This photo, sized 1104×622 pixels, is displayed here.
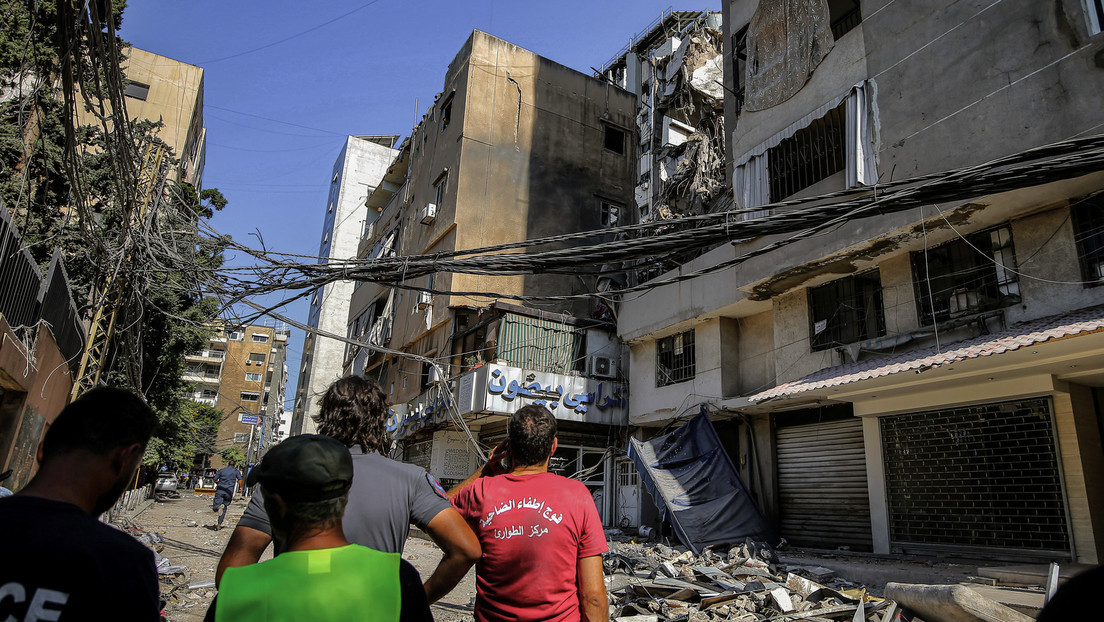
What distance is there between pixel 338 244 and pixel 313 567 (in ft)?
162

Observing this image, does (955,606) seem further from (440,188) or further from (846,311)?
(440,188)

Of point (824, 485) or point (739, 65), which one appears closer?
point (824, 485)

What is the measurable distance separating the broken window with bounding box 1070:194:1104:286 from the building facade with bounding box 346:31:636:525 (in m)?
11.3

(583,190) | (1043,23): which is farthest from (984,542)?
(583,190)

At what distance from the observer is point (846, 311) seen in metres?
11.9

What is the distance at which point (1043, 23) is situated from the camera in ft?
27.9

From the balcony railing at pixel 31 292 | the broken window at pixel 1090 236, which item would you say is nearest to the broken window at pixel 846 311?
the broken window at pixel 1090 236

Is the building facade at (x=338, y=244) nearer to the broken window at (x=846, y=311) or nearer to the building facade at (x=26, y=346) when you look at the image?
the building facade at (x=26, y=346)

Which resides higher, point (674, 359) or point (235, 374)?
point (235, 374)

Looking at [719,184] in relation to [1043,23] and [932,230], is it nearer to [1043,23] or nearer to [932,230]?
[932,230]

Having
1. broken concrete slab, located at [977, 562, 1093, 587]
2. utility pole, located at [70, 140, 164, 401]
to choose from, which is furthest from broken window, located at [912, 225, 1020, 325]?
utility pole, located at [70, 140, 164, 401]

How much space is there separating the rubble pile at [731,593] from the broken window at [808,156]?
6836 millimetres

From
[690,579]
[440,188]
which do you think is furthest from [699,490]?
[440,188]

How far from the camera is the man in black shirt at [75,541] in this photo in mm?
1458
